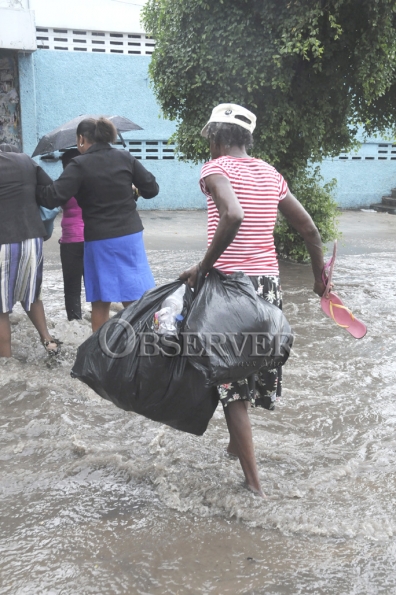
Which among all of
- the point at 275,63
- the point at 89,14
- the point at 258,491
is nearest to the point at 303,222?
the point at 258,491

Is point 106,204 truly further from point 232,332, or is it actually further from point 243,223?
point 232,332

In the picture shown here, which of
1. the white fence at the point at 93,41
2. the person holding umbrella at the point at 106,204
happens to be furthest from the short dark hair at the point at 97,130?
the white fence at the point at 93,41

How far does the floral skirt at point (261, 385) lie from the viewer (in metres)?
2.64

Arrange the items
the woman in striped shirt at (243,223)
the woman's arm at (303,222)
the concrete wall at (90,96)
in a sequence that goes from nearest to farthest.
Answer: the woman in striped shirt at (243,223) → the woman's arm at (303,222) → the concrete wall at (90,96)

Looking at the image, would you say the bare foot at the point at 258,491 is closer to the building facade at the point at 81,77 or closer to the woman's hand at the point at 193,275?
the woman's hand at the point at 193,275

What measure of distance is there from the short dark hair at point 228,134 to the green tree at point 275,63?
3805mm

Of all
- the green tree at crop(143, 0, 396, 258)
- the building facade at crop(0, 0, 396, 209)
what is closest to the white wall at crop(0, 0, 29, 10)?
the building facade at crop(0, 0, 396, 209)

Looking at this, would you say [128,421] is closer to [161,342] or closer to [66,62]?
[161,342]

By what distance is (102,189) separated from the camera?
3.95 metres

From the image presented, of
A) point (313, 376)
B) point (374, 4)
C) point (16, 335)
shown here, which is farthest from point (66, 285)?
point (374, 4)

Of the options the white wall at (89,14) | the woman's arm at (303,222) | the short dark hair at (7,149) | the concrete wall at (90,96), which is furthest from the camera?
the white wall at (89,14)

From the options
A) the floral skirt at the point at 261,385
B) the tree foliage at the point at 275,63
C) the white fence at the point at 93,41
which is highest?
the white fence at the point at 93,41

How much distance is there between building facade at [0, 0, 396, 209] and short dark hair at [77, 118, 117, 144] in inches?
343

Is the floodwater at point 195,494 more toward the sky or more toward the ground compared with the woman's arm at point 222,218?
more toward the ground
